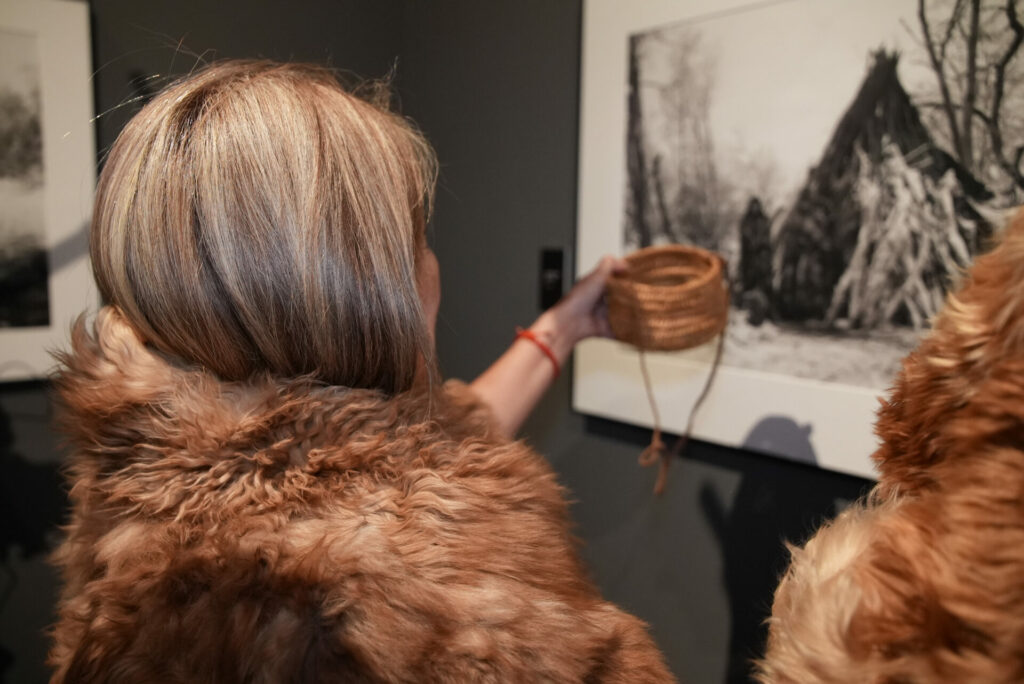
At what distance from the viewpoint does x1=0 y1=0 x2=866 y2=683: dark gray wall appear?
56.6 inches

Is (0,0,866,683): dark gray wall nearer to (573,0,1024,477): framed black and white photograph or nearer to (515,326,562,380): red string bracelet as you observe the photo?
(573,0,1024,477): framed black and white photograph

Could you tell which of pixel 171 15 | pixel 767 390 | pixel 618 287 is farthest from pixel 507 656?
pixel 171 15

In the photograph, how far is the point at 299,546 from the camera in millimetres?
544

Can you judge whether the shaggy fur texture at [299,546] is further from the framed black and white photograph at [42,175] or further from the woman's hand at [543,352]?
the framed black and white photograph at [42,175]

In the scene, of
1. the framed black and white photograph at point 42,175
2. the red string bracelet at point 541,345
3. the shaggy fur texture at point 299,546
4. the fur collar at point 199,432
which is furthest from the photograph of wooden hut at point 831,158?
the framed black and white photograph at point 42,175

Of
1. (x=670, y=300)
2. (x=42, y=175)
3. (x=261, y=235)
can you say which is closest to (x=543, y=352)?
(x=670, y=300)

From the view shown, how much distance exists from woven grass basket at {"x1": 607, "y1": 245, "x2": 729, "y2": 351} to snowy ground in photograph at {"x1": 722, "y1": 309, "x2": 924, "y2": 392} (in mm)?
155

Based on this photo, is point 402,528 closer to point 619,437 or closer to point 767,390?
point 767,390

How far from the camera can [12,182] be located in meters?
1.48

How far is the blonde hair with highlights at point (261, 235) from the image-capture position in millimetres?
600

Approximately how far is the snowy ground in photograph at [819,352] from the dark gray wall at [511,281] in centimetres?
20

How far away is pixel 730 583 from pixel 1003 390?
1.28 meters

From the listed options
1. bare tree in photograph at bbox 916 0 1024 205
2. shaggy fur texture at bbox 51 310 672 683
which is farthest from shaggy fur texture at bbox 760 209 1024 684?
bare tree in photograph at bbox 916 0 1024 205

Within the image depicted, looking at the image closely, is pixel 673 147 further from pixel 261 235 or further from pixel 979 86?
pixel 261 235
